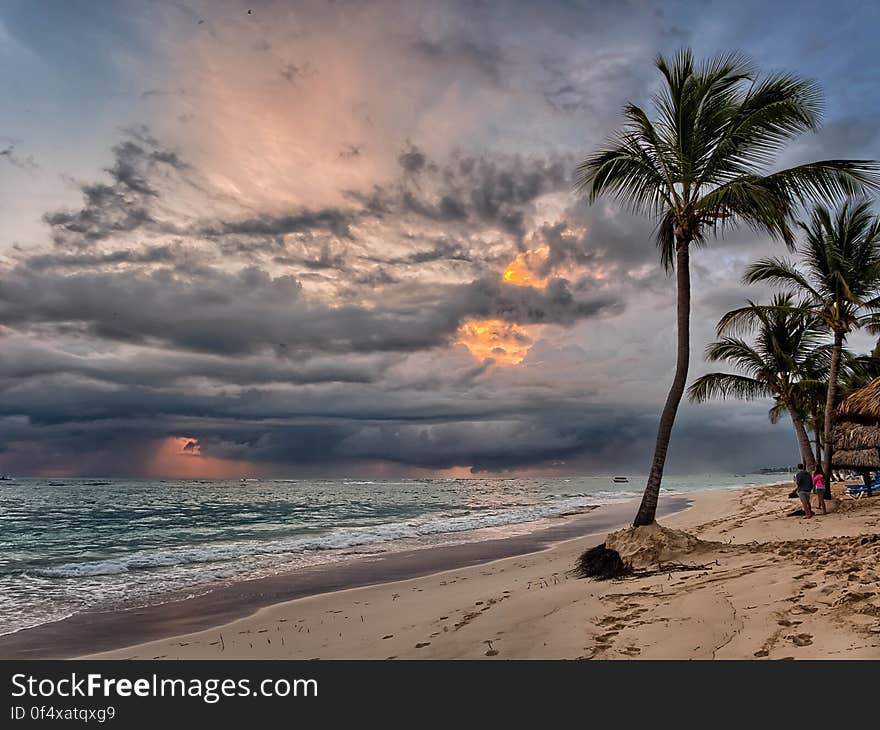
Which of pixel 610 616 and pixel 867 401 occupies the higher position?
pixel 867 401

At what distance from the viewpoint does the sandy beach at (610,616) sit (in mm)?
5805

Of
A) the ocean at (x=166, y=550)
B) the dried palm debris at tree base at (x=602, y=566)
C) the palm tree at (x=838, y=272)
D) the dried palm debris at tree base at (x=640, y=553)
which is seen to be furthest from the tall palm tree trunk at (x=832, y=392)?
the ocean at (x=166, y=550)

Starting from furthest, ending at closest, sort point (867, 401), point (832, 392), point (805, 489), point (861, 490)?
point (861, 490), point (832, 392), point (805, 489), point (867, 401)

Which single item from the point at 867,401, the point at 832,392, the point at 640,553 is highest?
the point at 832,392

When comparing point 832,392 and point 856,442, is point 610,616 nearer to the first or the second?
point 832,392

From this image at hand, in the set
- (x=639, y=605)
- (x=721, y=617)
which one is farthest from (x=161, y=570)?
(x=721, y=617)

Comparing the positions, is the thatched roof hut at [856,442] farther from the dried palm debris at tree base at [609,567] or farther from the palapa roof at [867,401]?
the dried palm debris at tree base at [609,567]

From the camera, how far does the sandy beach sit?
580 cm

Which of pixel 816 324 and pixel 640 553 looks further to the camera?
pixel 816 324

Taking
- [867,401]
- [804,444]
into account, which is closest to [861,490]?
[804,444]

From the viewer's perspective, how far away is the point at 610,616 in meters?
7.34

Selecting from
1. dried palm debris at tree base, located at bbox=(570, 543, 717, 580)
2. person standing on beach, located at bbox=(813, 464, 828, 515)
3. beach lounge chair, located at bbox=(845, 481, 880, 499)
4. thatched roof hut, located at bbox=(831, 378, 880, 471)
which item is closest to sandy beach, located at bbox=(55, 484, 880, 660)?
dried palm debris at tree base, located at bbox=(570, 543, 717, 580)
